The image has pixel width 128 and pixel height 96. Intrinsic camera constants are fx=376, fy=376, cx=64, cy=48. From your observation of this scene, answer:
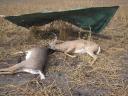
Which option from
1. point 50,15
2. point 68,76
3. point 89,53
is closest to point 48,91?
point 68,76

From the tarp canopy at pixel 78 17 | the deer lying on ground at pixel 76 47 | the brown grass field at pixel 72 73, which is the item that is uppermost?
the tarp canopy at pixel 78 17

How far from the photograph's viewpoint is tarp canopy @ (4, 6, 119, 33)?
9617mm

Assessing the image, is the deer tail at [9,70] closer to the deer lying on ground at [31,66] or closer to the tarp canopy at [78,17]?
the deer lying on ground at [31,66]

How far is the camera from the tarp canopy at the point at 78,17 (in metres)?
9.62

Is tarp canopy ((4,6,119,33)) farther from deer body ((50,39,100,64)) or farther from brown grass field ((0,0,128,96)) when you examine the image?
deer body ((50,39,100,64))

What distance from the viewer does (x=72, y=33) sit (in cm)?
1076

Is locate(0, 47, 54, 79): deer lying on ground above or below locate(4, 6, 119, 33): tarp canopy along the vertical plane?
below

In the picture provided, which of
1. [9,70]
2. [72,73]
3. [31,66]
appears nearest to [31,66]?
[31,66]

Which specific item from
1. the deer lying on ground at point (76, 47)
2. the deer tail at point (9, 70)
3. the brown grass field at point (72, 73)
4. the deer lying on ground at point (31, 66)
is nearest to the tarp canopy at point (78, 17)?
the brown grass field at point (72, 73)

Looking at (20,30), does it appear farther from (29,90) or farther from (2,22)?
(29,90)

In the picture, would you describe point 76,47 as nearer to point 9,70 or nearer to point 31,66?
point 31,66

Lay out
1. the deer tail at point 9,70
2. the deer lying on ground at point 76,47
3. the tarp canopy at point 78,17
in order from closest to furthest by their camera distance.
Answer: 1. the deer tail at point 9,70
2. the deer lying on ground at point 76,47
3. the tarp canopy at point 78,17

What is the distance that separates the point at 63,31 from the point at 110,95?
15.3 feet

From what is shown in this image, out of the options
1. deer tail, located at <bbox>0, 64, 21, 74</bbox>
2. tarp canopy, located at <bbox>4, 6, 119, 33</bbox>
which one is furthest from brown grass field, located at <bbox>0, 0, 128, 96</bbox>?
tarp canopy, located at <bbox>4, 6, 119, 33</bbox>
